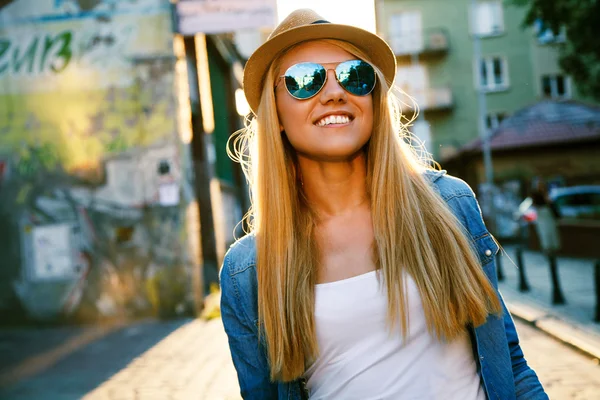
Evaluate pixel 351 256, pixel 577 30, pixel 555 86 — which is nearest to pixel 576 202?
pixel 577 30

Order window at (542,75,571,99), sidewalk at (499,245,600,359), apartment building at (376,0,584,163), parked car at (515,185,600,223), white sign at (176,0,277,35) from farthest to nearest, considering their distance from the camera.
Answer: apartment building at (376,0,584,163), window at (542,75,571,99), parked car at (515,185,600,223), white sign at (176,0,277,35), sidewalk at (499,245,600,359)

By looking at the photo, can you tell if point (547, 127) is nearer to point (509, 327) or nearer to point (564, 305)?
point (564, 305)

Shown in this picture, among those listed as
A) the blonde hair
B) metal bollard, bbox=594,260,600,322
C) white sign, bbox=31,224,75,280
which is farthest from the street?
the blonde hair

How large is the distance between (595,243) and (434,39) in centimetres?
2263

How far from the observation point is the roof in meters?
26.4

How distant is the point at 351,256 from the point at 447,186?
426mm

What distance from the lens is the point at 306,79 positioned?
2.07m

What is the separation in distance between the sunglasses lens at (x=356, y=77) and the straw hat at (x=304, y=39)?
89 mm

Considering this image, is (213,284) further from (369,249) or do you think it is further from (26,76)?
(369,249)

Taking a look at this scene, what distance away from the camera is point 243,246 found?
219cm

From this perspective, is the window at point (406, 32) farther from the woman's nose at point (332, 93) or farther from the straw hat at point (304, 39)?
the woman's nose at point (332, 93)

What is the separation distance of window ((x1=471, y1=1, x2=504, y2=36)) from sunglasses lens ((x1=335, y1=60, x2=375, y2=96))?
34803 millimetres

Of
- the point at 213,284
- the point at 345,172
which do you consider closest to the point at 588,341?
the point at 345,172

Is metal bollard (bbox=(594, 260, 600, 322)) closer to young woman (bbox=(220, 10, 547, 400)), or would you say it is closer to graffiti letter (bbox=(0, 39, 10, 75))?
young woman (bbox=(220, 10, 547, 400))
